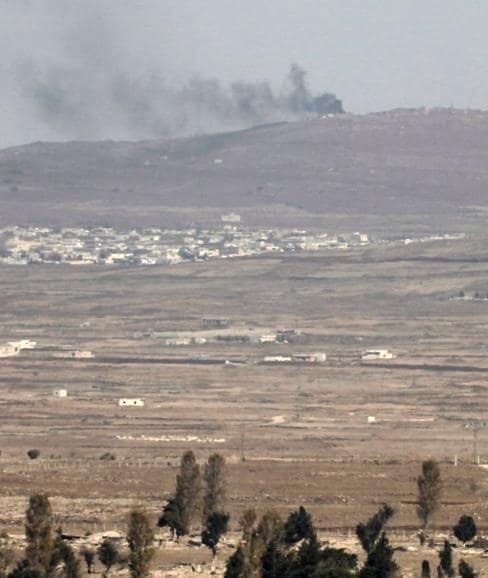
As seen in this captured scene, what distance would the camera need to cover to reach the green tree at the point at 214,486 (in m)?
50.0

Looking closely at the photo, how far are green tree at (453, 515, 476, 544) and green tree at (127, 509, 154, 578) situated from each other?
33.8 feet

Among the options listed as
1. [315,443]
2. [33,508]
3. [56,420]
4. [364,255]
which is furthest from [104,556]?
[364,255]

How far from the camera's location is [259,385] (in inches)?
4080

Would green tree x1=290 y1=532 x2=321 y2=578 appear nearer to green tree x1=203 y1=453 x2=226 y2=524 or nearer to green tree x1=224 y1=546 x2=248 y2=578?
green tree x1=224 y1=546 x2=248 y2=578

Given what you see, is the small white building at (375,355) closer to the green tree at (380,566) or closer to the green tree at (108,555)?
the green tree at (108,555)

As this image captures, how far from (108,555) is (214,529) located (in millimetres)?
3377

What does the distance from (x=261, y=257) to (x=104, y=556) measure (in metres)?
128

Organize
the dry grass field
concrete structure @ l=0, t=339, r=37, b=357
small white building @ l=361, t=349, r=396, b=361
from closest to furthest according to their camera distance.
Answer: the dry grass field → small white building @ l=361, t=349, r=396, b=361 → concrete structure @ l=0, t=339, r=37, b=357

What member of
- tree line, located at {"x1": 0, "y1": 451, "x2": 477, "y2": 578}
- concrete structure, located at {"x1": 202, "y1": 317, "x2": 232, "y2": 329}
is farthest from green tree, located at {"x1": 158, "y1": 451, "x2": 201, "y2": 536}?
concrete structure, located at {"x1": 202, "y1": 317, "x2": 232, "y2": 329}

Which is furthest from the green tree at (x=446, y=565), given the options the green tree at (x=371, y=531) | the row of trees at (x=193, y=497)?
the row of trees at (x=193, y=497)

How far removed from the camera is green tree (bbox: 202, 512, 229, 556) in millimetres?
45531

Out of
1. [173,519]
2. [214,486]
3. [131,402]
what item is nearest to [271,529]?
[173,519]

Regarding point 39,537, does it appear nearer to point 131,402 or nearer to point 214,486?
point 214,486

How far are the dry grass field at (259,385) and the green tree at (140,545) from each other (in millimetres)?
10526
